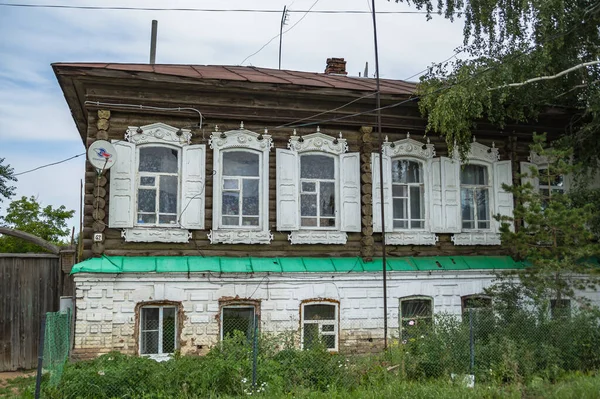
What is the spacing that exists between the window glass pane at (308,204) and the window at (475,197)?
3.54 meters

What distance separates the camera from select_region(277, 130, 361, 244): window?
41.5 feet

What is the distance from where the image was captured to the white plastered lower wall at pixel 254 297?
36.8 ft

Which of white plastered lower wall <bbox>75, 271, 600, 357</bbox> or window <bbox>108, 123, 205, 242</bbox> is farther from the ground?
window <bbox>108, 123, 205, 242</bbox>

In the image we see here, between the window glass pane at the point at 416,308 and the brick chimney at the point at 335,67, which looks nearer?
the window glass pane at the point at 416,308

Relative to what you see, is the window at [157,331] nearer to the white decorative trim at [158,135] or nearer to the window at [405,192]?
the white decorative trim at [158,135]

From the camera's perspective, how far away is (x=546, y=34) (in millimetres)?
12555

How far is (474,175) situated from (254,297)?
5945 millimetres

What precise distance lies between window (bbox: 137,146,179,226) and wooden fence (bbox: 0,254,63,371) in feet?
8.21

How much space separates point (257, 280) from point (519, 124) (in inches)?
285

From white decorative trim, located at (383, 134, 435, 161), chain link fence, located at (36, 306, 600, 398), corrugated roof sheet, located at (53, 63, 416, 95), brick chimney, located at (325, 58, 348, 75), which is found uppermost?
brick chimney, located at (325, 58, 348, 75)

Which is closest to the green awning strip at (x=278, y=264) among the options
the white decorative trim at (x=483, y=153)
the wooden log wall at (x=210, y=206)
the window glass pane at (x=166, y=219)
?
the wooden log wall at (x=210, y=206)

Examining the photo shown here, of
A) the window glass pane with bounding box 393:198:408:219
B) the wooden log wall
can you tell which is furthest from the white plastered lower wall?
the window glass pane with bounding box 393:198:408:219

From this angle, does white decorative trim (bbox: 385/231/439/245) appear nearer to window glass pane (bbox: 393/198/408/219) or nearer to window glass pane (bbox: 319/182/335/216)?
window glass pane (bbox: 393/198/408/219)

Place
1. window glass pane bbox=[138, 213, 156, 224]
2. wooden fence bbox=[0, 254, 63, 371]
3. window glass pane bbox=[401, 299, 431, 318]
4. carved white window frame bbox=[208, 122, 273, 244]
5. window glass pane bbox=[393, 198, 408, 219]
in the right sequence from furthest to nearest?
window glass pane bbox=[393, 198, 408, 219] → window glass pane bbox=[401, 299, 431, 318] → wooden fence bbox=[0, 254, 63, 371] → carved white window frame bbox=[208, 122, 273, 244] → window glass pane bbox=[138, 213, 156, 224]
